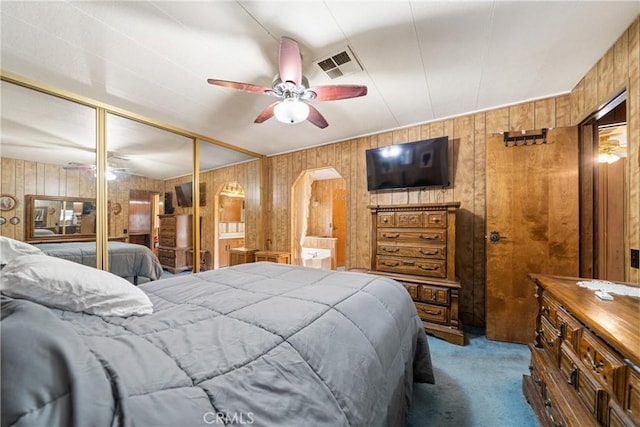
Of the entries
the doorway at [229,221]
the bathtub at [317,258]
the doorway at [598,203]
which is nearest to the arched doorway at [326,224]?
the bathtub at [317,258]

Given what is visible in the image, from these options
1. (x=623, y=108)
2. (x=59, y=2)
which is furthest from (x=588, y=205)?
(x=59, y=2)

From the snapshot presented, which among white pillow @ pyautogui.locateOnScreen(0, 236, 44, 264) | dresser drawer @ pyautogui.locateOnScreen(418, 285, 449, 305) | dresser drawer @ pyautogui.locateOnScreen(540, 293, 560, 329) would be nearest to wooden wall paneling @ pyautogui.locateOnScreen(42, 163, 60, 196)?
white pillow @ pyautogui.locateOnScreen(0, 236, 44, 264)

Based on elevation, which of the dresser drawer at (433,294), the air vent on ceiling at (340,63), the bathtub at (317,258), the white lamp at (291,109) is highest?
the air vent on ceiling at (340,63)

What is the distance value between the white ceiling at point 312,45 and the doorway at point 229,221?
3157mm

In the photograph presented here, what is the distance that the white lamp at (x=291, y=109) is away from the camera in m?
1.90

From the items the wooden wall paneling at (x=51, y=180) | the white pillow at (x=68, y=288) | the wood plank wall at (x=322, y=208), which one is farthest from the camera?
the wood plank wall at (x=322, y=208)

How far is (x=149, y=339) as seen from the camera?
2.62 ft

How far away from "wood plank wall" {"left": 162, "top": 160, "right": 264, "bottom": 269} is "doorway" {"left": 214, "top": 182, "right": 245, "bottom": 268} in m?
0.47

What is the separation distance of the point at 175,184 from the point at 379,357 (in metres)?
3.58

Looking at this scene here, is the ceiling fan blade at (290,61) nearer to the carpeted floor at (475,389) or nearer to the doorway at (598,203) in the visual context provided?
the carpeted floor at (475,389)

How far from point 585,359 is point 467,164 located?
7.73ft

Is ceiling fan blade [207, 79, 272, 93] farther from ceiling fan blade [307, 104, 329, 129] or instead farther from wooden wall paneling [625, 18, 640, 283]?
wooden wall paneling [625, 18, 640, 283]

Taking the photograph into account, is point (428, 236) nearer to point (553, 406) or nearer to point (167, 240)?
point (553, 406)

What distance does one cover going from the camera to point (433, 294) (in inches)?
101
